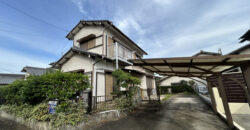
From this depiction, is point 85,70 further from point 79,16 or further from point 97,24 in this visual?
point 79,16

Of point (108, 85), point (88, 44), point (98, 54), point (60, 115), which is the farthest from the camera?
point (88, 44)

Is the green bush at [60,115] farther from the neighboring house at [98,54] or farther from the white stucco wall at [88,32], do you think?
the white stucco wall at [88,32]

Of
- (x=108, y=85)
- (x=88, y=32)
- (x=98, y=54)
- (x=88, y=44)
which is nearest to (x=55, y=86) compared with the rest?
(x=98, y=54)

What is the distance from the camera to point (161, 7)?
784cm

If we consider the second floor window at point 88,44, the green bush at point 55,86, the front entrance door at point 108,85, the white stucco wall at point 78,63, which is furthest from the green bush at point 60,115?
the second floor window at point 88,44

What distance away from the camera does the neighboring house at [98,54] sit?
20.9 ft

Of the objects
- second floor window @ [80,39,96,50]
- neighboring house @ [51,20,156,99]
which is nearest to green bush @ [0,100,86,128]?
neighboring house @ [51,20,156,99]

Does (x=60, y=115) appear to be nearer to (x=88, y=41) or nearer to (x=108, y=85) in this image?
(x=108, y=85)

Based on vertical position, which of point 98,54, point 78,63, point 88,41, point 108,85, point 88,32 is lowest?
point 108,85

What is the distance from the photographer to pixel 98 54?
6102 mm

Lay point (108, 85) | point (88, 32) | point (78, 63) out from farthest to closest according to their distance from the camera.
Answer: point (88, 32) < point (78, 63) < point (108, 85)

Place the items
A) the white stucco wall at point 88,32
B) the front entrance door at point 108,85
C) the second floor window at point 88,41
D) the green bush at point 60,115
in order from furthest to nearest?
the second floor window at point 88,41, the white stucco wall at point 88,32, the front entrance door at point 108,85, the green bush at point 60,115

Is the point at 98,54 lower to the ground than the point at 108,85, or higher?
higher

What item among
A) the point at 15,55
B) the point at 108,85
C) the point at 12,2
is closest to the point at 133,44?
the point at 108,85
